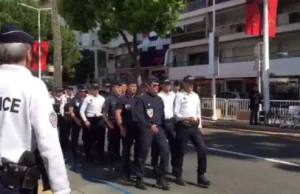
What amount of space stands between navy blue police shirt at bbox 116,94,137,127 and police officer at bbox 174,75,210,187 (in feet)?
2.52

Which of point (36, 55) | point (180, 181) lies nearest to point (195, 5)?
point (180, 181)

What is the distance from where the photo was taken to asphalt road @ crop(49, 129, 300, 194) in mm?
7695

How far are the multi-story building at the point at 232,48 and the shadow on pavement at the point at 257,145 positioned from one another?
1724cm

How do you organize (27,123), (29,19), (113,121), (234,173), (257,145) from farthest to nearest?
(29,19), (257,145), (113,121), (234,173), (27,123)

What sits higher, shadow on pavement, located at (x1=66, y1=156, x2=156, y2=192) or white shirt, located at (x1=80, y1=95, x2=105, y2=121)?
white shirt, located at (x1=80, y1=95, x2=105, y2=121)

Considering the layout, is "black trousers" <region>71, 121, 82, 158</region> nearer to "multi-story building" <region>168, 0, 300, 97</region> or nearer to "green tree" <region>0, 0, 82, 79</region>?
"multi-story building" <region>168, 0, 300, 97</region>

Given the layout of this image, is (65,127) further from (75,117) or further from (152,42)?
(152,42)

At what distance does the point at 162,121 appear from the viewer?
8.11m

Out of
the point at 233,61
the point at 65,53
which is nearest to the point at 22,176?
the point at 233,61

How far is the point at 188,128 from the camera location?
7.96 metres

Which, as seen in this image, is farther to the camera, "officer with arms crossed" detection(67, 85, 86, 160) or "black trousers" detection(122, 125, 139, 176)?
"officer with arms crossed" detection(67, 85, 86, 160)

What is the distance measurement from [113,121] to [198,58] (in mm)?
35035

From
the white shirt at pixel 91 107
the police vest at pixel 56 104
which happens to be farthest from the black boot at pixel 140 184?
the police vest at pixel 56 104

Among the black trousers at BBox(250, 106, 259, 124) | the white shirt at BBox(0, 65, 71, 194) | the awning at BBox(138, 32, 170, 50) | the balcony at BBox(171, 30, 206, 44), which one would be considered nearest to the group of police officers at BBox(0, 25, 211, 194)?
the white shirt at BBox(0, 65, 71, 194)
